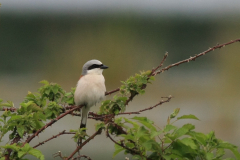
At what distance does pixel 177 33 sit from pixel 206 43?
143 centimetres

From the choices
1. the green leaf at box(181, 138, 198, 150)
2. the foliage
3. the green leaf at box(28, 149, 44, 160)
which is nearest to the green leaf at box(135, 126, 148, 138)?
the foliage

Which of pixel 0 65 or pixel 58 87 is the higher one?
pixel 0 65

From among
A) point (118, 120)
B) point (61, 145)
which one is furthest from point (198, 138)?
point (61, 145)

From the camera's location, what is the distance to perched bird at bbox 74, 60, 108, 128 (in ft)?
9.68

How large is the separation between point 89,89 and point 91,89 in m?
0.02

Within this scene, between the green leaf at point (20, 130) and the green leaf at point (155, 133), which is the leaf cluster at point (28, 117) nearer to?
the green leaf at point (20, 130)

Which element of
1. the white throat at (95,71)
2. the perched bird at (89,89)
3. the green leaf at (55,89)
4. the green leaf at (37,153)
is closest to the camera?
the green leaf at (37,153)

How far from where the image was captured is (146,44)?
Result: 19.5m

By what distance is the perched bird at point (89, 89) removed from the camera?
116 inches

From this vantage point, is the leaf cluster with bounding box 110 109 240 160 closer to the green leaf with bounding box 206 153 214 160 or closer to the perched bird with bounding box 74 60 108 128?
the green leaf with bounding box 206 153 214 160

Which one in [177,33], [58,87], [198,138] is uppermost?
[177,33]

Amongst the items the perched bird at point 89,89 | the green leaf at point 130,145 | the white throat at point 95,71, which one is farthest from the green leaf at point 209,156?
the white throat at point 95,71

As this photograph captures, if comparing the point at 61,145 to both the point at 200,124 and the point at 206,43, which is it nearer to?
the point at 200,124

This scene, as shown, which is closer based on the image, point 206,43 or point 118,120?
point 118,120
